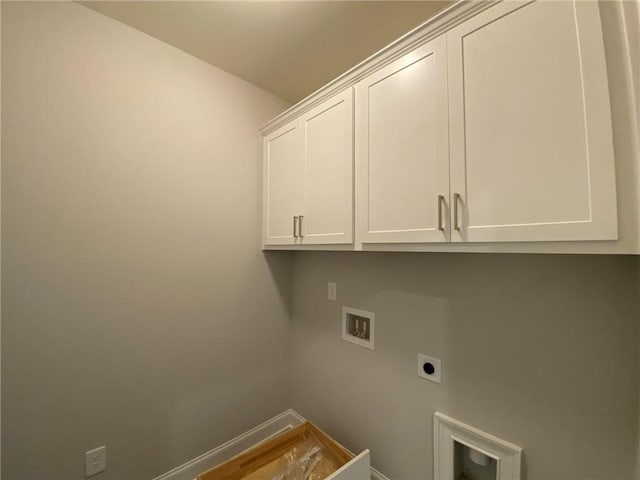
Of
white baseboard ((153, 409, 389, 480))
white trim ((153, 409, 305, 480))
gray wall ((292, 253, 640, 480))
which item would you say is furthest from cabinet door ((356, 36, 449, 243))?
white trim ((153, 409, 305, 480))

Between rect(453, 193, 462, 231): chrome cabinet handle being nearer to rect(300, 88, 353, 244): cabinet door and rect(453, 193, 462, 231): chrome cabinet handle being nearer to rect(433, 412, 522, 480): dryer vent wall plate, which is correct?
rect(300, 88, 353, 244): cabinet door

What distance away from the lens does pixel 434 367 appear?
137 cm

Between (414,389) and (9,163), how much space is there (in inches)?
88.3

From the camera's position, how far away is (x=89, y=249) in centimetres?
133

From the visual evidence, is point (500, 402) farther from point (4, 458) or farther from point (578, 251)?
point (4, 458)

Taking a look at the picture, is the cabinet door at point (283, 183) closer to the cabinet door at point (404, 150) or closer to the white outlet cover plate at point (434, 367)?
→ the cabinet door at point (404, 150)

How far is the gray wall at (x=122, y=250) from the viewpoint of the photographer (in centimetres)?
118

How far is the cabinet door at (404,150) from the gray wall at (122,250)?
1007 mm

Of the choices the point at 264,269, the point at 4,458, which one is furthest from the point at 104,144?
the point at 4,458

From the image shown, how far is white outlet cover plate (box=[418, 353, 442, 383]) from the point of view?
4.43ft

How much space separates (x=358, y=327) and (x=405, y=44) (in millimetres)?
1574

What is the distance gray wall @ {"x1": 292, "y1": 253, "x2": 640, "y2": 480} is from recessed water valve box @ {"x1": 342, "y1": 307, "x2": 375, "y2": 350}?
47mm

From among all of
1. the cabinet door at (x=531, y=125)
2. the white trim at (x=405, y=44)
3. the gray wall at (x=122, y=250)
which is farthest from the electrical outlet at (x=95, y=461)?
the white trim at (x=405, y=44)

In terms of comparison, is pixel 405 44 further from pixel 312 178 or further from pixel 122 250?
pixel 122 250
